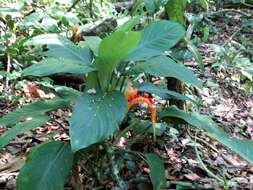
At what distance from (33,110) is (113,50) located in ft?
1.54

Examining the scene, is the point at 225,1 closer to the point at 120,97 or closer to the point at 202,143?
the point at 202,143

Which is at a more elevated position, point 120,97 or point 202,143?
point 120,97

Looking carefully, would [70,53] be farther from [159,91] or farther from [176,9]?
[176,9]

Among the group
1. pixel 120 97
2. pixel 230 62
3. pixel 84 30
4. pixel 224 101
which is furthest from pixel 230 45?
pixel 120 97

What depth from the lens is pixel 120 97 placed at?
5.15 ft

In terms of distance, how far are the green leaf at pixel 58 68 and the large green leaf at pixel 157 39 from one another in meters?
0.19

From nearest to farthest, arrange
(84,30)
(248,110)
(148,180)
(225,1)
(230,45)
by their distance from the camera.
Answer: (148,180) < (248,110) < (84,30) < (230,45) < (225,1)

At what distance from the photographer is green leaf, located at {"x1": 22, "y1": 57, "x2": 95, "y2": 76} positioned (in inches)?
63.3

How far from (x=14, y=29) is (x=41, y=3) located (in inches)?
42.2

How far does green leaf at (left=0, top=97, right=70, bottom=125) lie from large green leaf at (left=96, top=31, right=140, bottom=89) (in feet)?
0.70

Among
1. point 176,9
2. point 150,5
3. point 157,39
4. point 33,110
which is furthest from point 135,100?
point 150,5

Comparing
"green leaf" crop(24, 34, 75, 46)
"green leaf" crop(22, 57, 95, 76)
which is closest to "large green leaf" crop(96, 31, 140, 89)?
"green leaf" crop(22, 57, 95, 76)

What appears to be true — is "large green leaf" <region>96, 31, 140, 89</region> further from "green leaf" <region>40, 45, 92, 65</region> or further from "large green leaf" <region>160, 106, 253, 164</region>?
"large green leaf" <region>160, 106, 253, 164</region>

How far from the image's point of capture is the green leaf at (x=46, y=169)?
1.49 m
